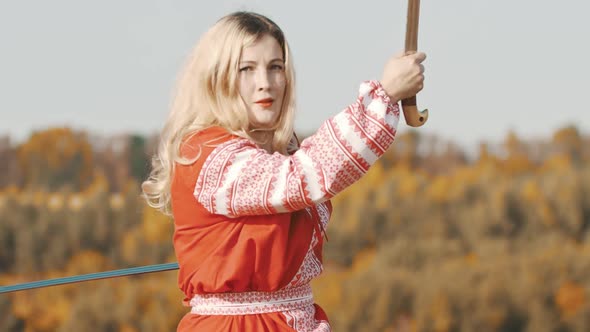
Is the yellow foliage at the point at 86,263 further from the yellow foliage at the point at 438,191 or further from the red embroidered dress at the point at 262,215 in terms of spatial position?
the red embroidered dress at the point at 262,215

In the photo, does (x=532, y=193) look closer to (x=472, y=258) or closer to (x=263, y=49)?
(x=472, y=258)

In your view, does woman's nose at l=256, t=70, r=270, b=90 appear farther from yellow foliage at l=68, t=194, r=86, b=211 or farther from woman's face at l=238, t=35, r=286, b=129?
yellow foliage at l=68, t=194, r=86, b=211

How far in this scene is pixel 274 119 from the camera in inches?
109

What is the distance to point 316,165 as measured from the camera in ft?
8.29

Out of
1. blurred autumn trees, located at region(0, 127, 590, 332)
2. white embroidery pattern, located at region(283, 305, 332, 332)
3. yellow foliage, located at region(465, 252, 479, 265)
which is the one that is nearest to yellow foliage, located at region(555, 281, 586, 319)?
blurred autumn trees, located at region(0, 127, 590, 332)

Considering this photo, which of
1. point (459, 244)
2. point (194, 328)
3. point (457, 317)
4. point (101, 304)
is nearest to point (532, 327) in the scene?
point (457, 317)

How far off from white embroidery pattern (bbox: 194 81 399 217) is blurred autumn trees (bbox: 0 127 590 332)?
29.2ft

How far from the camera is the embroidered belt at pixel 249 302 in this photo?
107 inches

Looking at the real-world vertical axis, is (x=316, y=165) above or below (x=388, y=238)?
above

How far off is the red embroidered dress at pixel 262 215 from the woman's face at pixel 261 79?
10 centimetres

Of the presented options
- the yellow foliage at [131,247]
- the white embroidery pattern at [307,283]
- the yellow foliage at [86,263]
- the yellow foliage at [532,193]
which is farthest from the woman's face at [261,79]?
the yellow foliage at [532,193]

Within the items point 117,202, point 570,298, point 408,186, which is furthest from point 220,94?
point 408,186

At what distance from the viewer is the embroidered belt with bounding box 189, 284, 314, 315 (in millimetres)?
2727

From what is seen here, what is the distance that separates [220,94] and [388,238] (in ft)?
37.4
